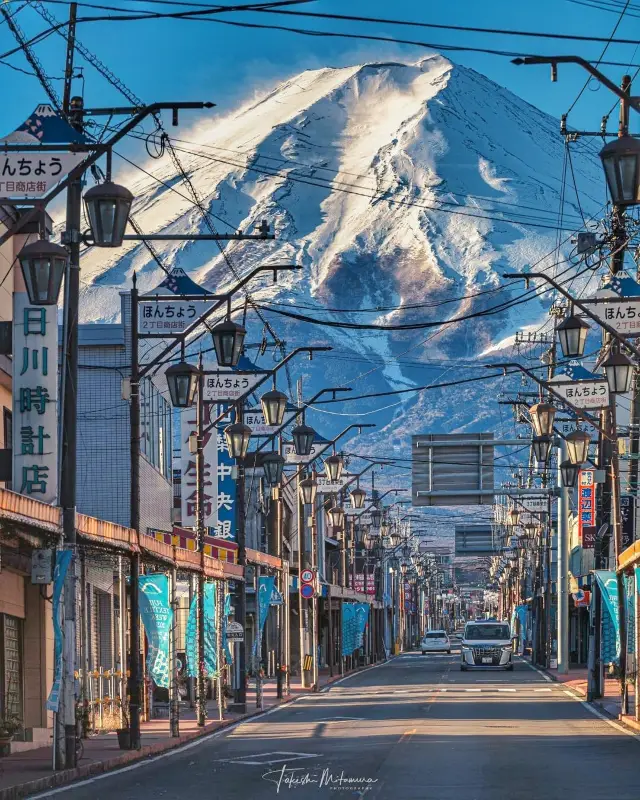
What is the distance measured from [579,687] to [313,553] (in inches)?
432

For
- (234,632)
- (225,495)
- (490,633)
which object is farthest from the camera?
(490,633)

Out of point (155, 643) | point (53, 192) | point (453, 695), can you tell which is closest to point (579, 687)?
point (453, 695)

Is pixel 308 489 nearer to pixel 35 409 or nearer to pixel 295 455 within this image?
pixel 295 455

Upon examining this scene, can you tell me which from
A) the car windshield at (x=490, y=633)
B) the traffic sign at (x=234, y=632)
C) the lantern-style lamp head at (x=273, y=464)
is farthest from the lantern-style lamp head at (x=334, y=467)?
the car windshield at (x=490, y=633)

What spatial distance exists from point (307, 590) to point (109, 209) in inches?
1336

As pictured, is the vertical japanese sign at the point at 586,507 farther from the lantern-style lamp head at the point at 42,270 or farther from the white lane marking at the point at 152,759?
the lantern-style lamp head at the point at 42,270

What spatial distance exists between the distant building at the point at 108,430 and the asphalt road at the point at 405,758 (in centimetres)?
819

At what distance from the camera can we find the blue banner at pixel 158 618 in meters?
31.8

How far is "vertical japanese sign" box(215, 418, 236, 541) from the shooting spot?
55781 mm

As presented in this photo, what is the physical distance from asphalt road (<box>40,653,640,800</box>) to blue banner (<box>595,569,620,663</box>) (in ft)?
5.28

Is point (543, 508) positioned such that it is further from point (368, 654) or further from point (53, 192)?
point (53, 192)

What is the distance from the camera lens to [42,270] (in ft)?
66.0

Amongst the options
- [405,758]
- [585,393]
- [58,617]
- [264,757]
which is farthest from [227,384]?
[405,758]

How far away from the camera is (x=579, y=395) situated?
123 feet
